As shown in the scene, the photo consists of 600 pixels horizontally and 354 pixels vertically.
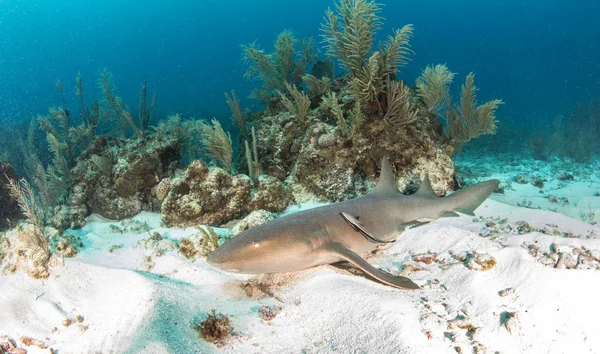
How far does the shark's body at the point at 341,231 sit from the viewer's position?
A: 3.17 metres

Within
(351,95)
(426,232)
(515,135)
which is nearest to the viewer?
(426,232)

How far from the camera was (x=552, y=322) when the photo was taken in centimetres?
246

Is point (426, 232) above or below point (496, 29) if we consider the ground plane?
below

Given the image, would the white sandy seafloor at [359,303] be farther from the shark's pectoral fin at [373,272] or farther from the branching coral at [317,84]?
the branching coral at [317,84]

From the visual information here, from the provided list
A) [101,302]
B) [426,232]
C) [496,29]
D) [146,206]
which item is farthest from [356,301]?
[496,29]

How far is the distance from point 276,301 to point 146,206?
5745 millimetres

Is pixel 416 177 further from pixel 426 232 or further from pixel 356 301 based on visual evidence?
pixel 356 301

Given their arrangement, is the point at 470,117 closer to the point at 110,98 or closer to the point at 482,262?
the point at 482,262

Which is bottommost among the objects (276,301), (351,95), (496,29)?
(276,301)

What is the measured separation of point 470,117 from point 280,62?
6.04 metres

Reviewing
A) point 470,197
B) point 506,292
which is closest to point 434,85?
point 470,197

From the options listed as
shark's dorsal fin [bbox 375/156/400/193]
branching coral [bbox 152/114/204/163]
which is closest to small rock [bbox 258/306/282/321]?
shark's dorsal fin [bbox 375/156/400/193]

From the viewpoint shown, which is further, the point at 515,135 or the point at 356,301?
the point at 515,135

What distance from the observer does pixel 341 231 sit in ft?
13.0
